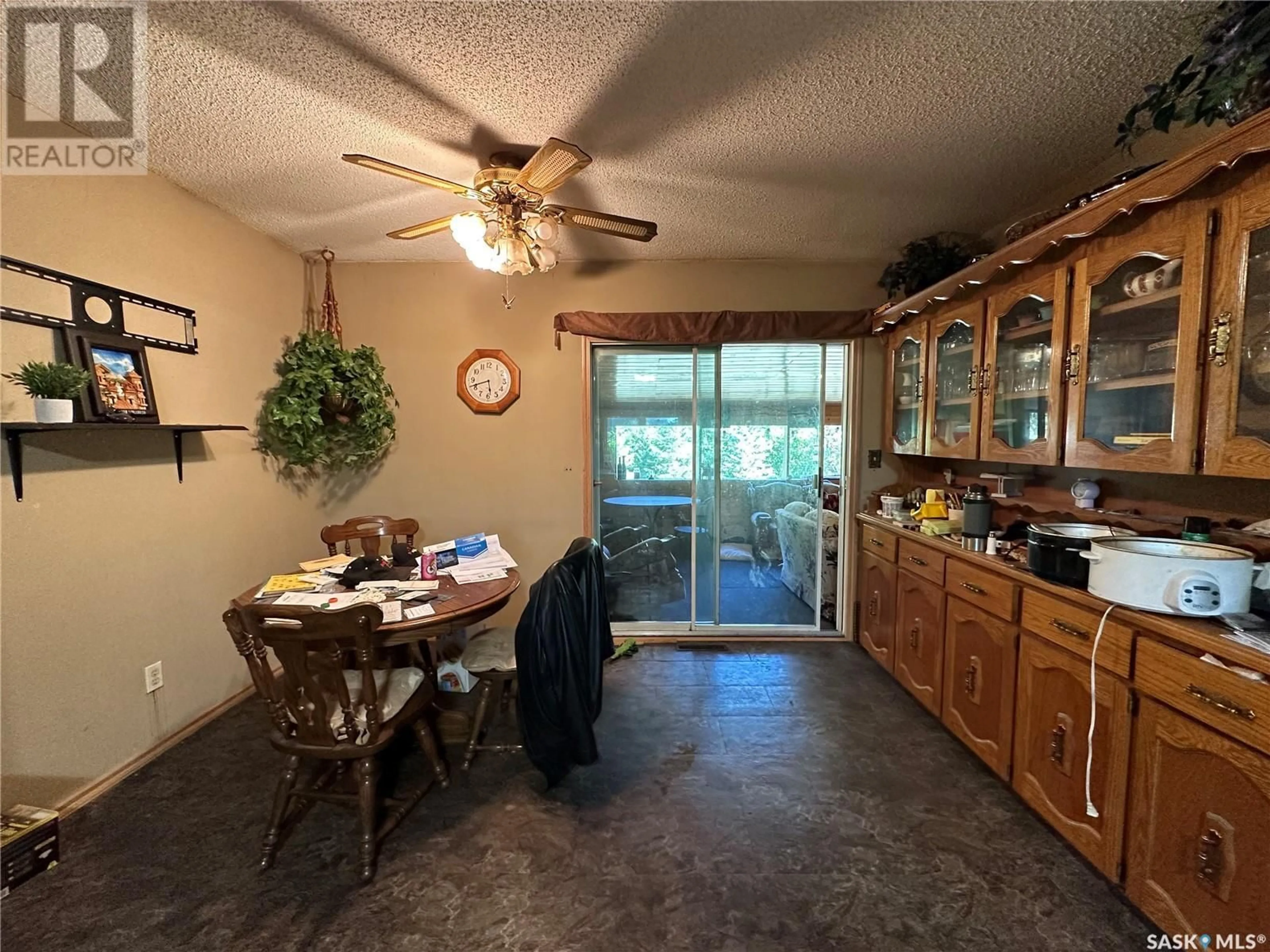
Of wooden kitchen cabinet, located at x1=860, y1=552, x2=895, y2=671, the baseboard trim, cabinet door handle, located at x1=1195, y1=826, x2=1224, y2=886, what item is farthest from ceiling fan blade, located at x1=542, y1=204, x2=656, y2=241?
the baseboard trim

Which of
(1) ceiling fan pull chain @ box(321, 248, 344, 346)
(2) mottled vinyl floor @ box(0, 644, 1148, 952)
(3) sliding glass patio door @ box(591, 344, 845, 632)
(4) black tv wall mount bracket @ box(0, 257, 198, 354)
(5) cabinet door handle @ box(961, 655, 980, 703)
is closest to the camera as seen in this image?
(2) mottled vinyl floor @ box(0, 644, 1148, 952)

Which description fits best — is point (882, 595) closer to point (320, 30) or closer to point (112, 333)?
point (320, 30)

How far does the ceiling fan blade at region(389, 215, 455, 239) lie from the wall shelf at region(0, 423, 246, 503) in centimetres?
116

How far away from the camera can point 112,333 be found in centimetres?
192

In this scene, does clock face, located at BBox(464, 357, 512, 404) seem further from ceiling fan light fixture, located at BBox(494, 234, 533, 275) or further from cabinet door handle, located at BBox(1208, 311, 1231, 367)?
cabinet door handle, located at BBox(1208, 311, 1231, 367)

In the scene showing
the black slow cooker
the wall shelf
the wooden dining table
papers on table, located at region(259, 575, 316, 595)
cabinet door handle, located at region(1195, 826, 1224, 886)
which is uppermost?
the wall shelf

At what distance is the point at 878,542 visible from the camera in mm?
2850

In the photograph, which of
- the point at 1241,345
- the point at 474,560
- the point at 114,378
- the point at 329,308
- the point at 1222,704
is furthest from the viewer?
the point at 329,308

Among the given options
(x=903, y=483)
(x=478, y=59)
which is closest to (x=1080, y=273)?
(x=903, y=483)

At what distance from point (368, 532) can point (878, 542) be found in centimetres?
280

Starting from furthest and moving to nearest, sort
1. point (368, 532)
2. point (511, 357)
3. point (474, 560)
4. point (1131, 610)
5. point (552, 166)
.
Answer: point (511, 357) → point (368, 532) → point (474, 560) → point (552, 166) → point (1131, 610)

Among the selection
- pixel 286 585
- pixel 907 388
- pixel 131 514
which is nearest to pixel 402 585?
pixel 286 585

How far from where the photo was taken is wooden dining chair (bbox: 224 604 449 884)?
1.41 meters

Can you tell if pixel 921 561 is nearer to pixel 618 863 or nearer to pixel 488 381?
pixel 618 863
